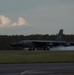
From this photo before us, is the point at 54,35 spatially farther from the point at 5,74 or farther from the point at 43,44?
the point at 5,74

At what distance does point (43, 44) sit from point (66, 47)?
596 centimetres

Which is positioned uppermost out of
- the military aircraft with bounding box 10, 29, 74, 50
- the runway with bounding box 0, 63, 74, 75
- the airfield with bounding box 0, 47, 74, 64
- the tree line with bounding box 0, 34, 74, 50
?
the tree line with bounding box 0, 34, 74, 50

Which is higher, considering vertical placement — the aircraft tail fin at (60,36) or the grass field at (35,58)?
the aircraft tail fin at (60,36)

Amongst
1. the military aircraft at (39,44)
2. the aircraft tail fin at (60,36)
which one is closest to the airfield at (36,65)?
Result: the military aircraft at (39,44)

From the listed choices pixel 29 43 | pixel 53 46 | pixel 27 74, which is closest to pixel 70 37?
pixel 53 46

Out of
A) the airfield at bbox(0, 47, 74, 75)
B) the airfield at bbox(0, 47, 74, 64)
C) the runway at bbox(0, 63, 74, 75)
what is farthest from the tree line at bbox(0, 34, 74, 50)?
the runway at bbox(0, 63, 74, 75)

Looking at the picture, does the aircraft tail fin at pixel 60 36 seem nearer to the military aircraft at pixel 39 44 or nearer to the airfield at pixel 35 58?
the military aircraft at pixel 39 44

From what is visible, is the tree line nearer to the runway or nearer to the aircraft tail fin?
the aircraft tail fin

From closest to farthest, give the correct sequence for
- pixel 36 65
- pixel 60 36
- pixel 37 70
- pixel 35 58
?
pixel 37 70 < pixel 36 65 < pixel 35 58 < pixel 60 36

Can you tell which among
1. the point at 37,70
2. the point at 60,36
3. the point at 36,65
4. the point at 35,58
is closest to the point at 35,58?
the point at 35,58

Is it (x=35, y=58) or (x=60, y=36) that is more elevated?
(x=60, y=36)

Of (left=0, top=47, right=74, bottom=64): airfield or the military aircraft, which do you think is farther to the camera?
the military aircraft

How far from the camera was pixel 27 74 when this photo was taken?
57.2ft

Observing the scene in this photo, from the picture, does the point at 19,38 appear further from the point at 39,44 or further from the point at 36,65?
the point at 36,65
